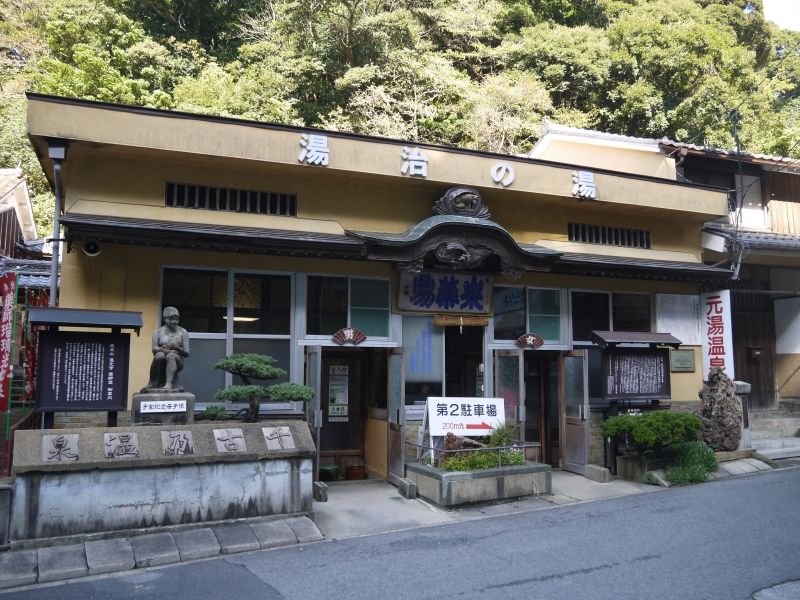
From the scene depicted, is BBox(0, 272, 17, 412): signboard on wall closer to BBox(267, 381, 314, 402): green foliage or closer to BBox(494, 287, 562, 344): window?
BBox(267, 381, 314, 402): green foliage

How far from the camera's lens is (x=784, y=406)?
60.7ft

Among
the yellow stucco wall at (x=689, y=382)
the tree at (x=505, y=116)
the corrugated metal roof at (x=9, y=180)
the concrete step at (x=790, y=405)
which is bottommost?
the concrete step at (x=790, y=405)

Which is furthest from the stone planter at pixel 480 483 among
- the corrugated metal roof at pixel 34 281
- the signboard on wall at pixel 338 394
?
the corrugated metal roof at pixel 34 281

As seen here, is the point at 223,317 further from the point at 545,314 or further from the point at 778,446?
the point at 778,446

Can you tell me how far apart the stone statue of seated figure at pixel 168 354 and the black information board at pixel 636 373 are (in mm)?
8625

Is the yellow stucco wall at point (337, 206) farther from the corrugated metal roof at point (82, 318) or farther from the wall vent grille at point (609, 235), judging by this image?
the corrugated metal roof at point (82, 318)

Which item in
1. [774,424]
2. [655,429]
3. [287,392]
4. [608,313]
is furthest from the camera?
[774,424]

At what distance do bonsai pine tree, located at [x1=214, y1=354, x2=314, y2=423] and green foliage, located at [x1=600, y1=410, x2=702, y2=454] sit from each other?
6492 millimetres

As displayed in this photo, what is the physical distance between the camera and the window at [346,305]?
1225 cm

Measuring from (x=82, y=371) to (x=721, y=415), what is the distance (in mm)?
12774

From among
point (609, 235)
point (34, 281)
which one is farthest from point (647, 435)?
point (34, 281)

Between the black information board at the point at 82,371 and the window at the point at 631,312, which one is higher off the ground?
the window at the point at 631,312

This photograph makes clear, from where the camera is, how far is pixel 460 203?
12.9m

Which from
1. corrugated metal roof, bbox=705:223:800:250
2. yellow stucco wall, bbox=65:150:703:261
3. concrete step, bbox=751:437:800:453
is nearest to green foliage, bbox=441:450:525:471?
yellow stucco wall, bbox=65:150:703:261
